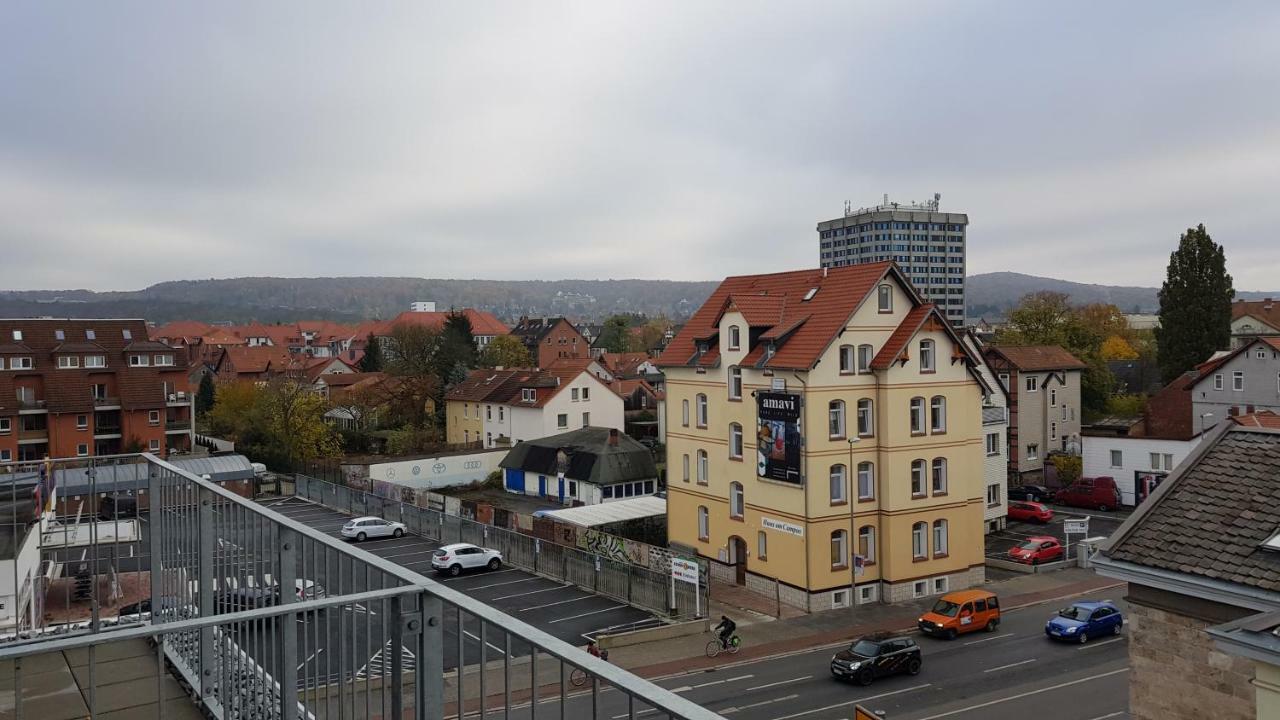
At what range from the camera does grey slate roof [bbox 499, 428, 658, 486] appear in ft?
153

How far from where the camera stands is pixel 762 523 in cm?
3127

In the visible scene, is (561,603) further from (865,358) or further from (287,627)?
(287,627)

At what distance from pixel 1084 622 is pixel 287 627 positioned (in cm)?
2757

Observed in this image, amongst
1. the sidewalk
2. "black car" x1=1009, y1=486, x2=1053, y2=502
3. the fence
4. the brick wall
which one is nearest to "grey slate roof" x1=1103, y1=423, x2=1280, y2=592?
the brick wall

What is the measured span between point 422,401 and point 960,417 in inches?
1829

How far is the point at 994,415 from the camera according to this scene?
138 feet

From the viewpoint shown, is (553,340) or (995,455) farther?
(553,340)

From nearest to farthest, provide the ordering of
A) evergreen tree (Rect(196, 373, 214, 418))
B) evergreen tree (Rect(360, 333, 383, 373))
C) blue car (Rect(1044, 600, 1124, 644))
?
blue car (Rect(1044, 600, 1124, 644)) < evergreen tree (Rect(196, 373, 214, 418)) < evergreen tree (Rect(360, 333, 383, 373))

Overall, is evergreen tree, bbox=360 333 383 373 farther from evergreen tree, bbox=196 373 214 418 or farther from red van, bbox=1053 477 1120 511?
red van, bbox=1053 477 1120 511

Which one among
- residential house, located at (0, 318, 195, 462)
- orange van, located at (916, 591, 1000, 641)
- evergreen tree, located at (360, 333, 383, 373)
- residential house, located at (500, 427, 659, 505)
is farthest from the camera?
evergreen tree, located at (360, 333, 383, 373)

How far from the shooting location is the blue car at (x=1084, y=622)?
26.4 meters

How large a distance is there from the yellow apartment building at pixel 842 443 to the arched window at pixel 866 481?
0.04 m

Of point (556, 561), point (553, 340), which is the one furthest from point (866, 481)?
point (553, 340)

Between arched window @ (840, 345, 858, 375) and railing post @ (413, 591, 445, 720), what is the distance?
2752 cm
